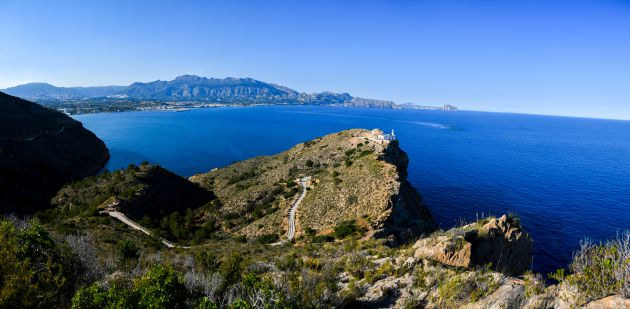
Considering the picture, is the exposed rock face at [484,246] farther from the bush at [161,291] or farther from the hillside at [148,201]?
the hillside at [148,201]

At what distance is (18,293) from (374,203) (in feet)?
121

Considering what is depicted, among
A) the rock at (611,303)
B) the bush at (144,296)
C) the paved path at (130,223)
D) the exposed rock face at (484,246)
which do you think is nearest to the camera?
the rock at (611,303)

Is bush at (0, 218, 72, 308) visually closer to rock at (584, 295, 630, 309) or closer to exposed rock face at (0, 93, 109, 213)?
rock at (584, 295, 630, 309)

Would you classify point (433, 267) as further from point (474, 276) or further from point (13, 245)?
point (13, 245)

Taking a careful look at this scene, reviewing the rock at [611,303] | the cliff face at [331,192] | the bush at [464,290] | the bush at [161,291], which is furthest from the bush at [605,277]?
the cliff face at [331,192]

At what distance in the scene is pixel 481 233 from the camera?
24938mm

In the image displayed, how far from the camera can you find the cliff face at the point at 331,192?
140ft

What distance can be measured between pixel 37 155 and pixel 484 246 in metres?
92.9

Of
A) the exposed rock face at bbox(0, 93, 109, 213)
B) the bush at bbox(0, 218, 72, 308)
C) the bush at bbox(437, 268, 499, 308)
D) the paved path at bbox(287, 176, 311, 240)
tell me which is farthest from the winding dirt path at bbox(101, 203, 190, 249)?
the bush at bbox(437, 268, 499, 308)

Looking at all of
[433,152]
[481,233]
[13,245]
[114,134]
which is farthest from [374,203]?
[114,134]

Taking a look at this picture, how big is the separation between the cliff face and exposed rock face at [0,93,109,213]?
30.2m

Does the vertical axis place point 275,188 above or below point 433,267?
below

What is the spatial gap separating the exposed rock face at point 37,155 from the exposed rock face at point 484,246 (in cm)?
6495

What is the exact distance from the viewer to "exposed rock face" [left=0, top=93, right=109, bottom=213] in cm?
6069
